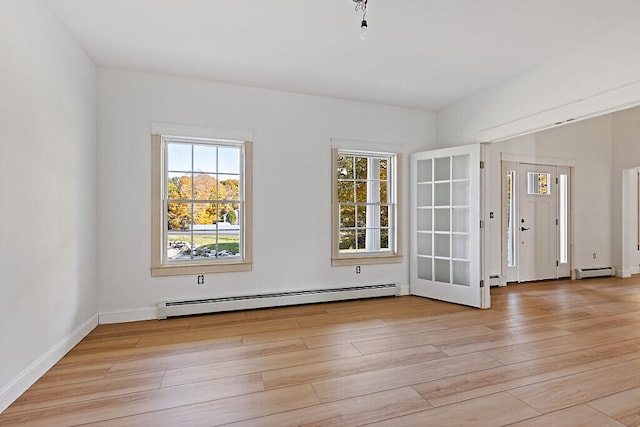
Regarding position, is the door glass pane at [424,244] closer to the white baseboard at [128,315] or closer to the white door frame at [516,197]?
the white door frame at [516,197]

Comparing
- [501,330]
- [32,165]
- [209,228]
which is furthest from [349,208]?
[32,165]

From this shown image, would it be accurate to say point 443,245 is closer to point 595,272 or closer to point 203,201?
point 203,201

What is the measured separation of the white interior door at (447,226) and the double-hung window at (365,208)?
35 cm

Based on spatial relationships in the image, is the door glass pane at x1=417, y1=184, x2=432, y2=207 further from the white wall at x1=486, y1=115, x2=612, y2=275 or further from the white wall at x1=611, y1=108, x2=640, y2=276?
the white wall at x1=611, y1=108, x2=640, y2=276

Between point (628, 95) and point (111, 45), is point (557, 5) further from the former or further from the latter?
point (111, 45)

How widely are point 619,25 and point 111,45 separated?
466cm

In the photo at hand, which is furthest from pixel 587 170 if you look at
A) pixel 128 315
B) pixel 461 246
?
pixel 128 315

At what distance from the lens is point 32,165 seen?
7.53 ft

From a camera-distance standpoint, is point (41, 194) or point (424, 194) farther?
point (424, 194)

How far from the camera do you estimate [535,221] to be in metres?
6.07

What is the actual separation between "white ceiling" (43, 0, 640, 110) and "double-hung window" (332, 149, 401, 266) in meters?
1.19

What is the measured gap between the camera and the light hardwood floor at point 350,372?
1.91 metres

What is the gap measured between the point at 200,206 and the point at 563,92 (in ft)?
13.9

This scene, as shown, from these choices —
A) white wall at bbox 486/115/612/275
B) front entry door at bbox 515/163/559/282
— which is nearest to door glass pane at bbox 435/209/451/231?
front entry door at bbox 515/163/559/282
